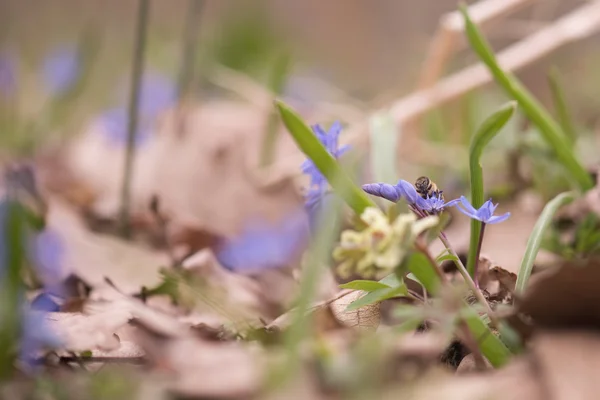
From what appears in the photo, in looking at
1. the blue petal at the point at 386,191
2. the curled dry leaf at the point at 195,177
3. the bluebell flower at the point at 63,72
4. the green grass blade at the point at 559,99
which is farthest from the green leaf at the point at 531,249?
the bluebell flower at the point at 63,72

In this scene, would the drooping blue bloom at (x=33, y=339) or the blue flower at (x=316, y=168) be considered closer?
the drooping blue bloom at (x=33, y=339)

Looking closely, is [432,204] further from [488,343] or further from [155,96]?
[155,96]

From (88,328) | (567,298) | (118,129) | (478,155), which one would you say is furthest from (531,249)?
(118,129)

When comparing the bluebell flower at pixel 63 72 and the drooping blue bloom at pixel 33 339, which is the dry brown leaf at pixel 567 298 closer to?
the drooping blue bloom at pixel 33 339

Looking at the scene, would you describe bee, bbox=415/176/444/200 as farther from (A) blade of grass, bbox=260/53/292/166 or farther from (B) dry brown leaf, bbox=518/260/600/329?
(A) blade of grass, bbox=260/53/292/166

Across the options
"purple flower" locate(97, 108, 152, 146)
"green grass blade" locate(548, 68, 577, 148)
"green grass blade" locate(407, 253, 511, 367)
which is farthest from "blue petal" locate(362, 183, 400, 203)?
"purple flower" locate(97, 108, 152, 146)

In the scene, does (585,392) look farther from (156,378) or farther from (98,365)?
(98,365)
